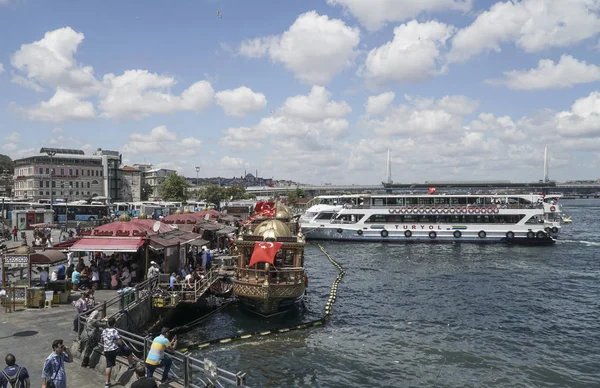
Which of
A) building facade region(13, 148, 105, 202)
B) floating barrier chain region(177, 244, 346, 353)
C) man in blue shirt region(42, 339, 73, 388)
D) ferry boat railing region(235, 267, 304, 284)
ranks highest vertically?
building facade region(13, 148, 105, 202)

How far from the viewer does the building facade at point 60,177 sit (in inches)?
3821

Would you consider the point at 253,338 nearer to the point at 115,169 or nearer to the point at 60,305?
the point at 60,305

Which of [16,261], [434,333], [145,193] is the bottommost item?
[434,333]

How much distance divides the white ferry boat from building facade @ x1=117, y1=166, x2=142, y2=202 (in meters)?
66.5

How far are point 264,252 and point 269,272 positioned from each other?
3.81ft

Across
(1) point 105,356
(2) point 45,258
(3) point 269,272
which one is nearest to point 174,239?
(3) point 269,272

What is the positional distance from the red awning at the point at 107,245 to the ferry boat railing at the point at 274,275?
5960 millimetres

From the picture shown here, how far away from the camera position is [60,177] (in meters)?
98.1

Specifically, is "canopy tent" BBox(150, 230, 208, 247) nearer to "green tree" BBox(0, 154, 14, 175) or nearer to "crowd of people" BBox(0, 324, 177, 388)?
"crowd of people" BBox(0, 324, 177, 388)

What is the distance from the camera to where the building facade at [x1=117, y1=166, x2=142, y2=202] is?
4472 inches

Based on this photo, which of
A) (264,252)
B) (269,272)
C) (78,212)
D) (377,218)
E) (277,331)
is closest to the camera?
(277,331)

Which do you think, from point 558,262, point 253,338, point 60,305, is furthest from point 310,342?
point 558,262

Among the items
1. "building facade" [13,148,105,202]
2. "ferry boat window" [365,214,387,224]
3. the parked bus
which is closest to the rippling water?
"ferry boat window" [365,214,387,224]

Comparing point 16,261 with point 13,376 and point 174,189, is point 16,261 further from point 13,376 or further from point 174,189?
point 174,189
